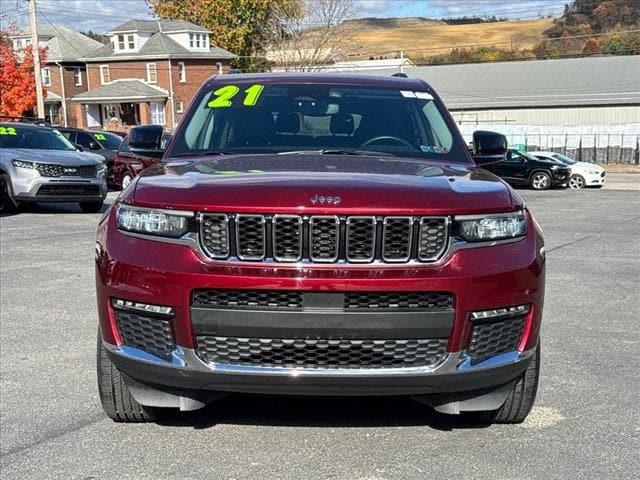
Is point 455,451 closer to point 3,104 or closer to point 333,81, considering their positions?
point 333,81

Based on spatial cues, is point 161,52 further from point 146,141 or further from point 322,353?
point 322,353

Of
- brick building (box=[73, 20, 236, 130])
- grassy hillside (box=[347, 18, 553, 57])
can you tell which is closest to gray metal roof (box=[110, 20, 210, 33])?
brick building (box=[73, 20, 236, 130])

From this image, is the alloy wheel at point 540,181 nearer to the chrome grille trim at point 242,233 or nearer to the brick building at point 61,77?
the chrome grille trim at point 242,233

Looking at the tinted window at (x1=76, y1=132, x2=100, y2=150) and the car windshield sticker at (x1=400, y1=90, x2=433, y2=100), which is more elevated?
the car windshield sticker at (x1=400, y1=90, x2=433, y2=100)

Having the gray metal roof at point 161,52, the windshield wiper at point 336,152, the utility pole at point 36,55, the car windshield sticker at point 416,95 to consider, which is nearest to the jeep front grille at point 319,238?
the windshield wiper at point 336,152

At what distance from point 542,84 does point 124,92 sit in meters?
33.7

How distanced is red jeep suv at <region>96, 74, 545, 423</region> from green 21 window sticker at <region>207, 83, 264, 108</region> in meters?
1.46

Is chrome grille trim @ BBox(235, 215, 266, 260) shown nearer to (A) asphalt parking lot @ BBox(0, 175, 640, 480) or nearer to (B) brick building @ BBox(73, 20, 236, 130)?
(A) asphalt parking lot @ BBox(0, 175, 640, 480)

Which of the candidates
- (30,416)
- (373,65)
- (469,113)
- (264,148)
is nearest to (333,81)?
(264,148)

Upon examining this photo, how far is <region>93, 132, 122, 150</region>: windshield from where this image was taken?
2164 centimetres

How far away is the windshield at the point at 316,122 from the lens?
15.2 ft

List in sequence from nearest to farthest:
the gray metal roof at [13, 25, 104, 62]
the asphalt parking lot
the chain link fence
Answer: the asphalt parking lot, the chain link fence, the gray metal roof at [13, 25, 104, 62]

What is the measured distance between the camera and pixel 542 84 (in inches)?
2489

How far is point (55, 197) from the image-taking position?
46.1 ft
